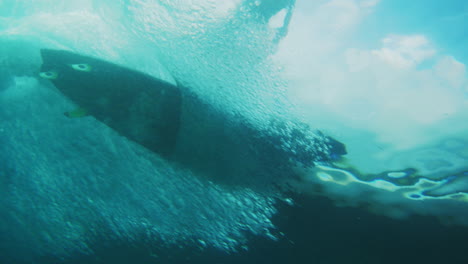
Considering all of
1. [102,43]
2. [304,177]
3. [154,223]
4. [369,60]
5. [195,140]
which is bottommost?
[154,223]

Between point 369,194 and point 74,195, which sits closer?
point 369,194

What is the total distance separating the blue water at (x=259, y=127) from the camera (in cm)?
554

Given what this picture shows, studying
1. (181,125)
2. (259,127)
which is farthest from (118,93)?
(259,127)

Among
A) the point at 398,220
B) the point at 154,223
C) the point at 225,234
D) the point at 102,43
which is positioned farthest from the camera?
the point at 154,223

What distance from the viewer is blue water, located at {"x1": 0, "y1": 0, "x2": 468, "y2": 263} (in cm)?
554

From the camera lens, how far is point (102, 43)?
24.5ft

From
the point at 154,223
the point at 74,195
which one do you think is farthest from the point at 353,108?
the point at 74,195

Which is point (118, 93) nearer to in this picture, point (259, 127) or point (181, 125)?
point (181, 125)

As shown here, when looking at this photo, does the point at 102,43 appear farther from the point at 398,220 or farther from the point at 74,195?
the point at 398,220

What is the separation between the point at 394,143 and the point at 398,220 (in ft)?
12.7

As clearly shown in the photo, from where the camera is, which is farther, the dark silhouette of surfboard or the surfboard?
the dark silhouette of surfboard

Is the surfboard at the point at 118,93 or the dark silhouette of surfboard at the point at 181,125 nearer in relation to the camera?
the surfboard at the point at 118,93

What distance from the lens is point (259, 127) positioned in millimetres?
7512

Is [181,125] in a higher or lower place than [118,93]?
higher
